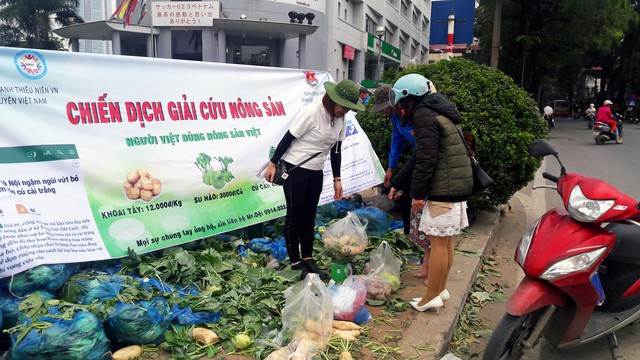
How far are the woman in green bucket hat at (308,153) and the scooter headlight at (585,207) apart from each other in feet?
5.38

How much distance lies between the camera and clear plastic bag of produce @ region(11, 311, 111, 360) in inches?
95.0

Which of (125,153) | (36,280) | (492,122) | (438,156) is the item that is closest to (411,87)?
(438,156)

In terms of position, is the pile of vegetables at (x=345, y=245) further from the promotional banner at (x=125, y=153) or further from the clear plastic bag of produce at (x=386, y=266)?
the promotional banner at (x=125, y=153)

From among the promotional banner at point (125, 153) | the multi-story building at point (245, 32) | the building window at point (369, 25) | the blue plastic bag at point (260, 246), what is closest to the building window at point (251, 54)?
the multi-story building at point (245, 32)

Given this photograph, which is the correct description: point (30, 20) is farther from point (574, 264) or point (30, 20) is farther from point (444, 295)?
point (574, 264)

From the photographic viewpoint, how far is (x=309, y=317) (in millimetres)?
2746

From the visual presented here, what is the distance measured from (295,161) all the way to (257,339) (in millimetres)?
1408

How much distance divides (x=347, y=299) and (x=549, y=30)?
Result: 26.7m

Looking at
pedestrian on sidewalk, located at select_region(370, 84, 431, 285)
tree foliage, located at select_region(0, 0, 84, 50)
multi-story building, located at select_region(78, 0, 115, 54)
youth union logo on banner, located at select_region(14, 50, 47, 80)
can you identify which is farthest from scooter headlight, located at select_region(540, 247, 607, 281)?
tree foliage, located at select_region(0, 0, 84, 50)

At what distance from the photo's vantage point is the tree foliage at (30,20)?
2836cm

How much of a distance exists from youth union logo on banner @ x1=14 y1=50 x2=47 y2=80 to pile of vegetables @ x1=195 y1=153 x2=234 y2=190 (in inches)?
52.8

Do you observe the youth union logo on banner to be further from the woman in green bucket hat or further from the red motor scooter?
the red motor scooter

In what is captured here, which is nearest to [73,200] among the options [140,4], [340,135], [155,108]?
[155,108]

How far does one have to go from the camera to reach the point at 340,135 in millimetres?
3924
